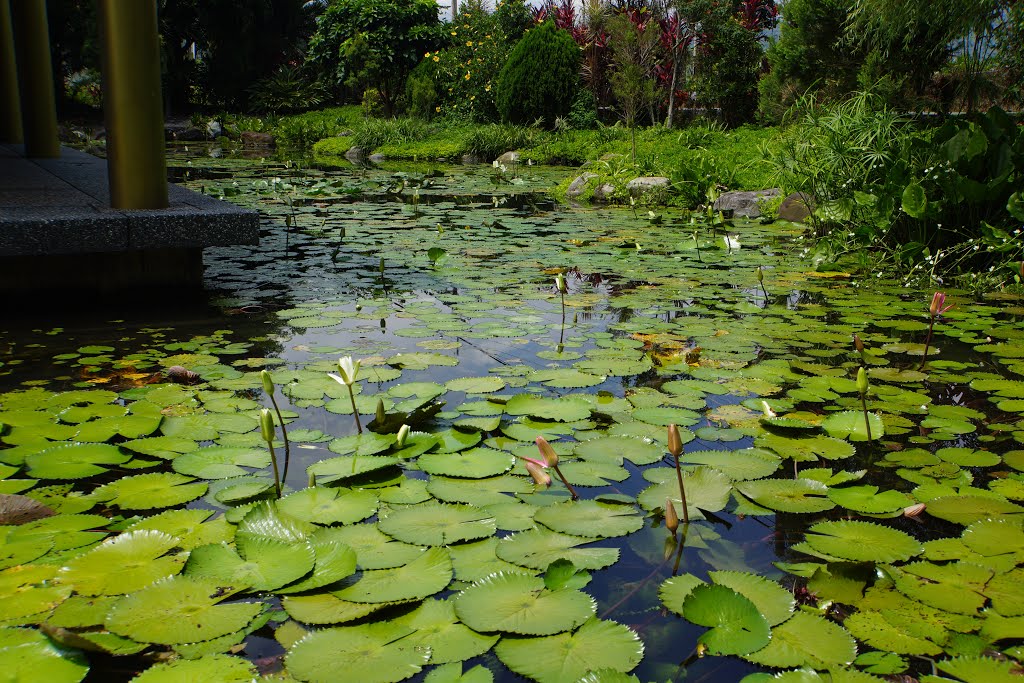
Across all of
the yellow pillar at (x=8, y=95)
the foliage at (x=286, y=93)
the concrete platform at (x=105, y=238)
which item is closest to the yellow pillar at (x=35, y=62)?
the yellow pillar at (x=8, y=95)

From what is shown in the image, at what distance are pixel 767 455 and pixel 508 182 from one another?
6653 millimetres

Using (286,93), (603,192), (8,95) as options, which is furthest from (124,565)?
(286,93)

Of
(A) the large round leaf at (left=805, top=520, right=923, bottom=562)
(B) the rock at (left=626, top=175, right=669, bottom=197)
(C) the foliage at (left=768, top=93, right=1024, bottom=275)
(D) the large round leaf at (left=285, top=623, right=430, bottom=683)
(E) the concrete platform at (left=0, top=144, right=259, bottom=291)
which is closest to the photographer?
(D) the large round leaf at (left=285, top=623, right=430, bottom=683)

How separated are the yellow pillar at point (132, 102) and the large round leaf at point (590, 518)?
2204 millimetres

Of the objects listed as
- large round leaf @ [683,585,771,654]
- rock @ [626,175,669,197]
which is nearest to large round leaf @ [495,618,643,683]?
large round leaf @ [683,585,771,654]

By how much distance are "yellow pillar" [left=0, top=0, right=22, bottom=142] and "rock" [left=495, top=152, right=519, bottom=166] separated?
5.56 meters

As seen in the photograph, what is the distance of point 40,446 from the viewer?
170cm

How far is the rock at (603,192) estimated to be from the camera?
703 cm

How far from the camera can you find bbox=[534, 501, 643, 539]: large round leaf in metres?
1.39

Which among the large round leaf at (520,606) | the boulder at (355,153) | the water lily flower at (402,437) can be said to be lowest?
the large round leaf at (520,606)

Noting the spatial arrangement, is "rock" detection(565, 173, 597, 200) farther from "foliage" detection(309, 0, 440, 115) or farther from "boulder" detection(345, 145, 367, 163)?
"foliage" detection(309, 0, 440, 115)

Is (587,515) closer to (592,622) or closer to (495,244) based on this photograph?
(592,622)

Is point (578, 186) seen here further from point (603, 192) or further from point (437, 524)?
point (437, 524)

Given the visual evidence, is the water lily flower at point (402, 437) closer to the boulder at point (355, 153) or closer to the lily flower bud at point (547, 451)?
the lily flower bud at point (547, 451)
